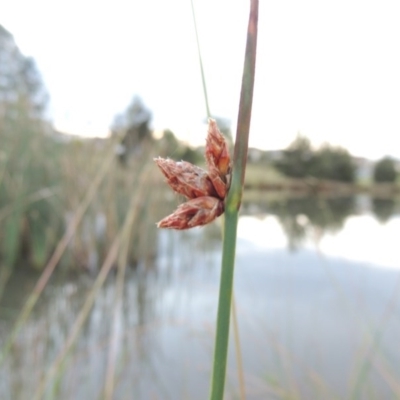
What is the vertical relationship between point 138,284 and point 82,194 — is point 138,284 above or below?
below

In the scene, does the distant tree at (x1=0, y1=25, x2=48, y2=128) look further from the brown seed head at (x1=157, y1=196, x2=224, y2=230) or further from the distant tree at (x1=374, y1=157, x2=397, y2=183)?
the distant tree at (x1=374, y1=157, x2=397, y2=183)

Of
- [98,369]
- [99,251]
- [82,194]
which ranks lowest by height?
[98,369]

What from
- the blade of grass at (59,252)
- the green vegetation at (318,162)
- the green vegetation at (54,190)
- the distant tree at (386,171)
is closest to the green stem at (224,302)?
the blade of grass at (59,252)

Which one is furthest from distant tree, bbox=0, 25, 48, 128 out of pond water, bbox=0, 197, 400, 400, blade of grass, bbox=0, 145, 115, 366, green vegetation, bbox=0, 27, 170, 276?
blade of grass, bbox=0, 145, 115, 366

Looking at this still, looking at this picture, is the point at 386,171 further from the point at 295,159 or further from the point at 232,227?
the point at 232,227

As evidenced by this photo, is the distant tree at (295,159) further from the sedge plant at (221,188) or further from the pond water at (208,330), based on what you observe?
the sedge plant at (221,188)

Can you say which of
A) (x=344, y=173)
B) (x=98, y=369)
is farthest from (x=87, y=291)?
(x=344, y=173)

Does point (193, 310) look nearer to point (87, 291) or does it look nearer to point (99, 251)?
point (87, 291)

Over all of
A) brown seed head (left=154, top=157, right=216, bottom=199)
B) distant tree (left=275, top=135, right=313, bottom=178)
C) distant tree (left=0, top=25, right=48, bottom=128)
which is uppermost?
distant tree (left=275, top=135, right=313, bottom=178)

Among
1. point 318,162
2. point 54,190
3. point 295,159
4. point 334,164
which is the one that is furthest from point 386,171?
point 54,190
